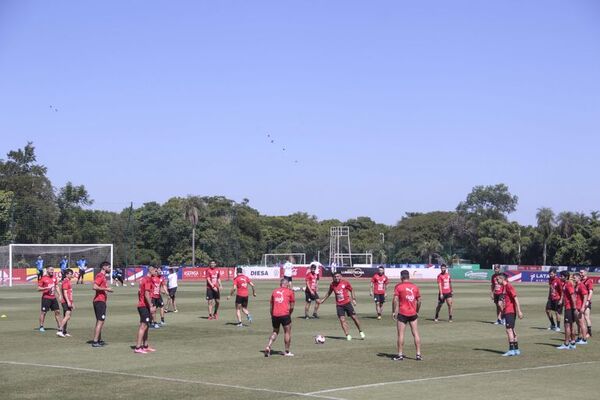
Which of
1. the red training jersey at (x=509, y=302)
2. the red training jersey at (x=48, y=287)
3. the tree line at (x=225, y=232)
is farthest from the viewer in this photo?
the tree line at (x=225, y=232)

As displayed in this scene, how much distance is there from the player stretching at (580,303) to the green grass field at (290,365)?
42 centimetres

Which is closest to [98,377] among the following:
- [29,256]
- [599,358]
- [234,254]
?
[599,358]

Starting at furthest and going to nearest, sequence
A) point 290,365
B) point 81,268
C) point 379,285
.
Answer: point 81,268
point 379,285
point 290,365

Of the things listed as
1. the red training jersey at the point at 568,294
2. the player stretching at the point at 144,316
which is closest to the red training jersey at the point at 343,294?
the player stretching at the point at 144,316

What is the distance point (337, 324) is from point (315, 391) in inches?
543

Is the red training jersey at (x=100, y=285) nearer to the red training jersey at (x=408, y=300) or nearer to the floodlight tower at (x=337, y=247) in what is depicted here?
the red training jersey at (x=408, y=300)

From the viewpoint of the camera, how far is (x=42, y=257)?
2527 inches

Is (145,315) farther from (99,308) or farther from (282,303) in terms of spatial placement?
(282,303)

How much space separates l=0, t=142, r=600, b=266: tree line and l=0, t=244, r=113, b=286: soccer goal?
10.6 metres

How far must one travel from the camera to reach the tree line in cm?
9369

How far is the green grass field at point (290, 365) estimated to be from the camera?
14609mm

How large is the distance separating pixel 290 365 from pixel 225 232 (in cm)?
7251

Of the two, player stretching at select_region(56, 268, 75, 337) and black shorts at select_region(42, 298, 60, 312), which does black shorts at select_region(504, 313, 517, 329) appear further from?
black shorts at select_region(42, 298, 60, 312)

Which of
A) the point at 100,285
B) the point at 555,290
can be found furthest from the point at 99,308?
the point at 555,290
